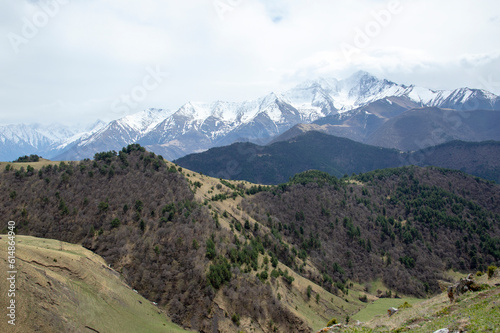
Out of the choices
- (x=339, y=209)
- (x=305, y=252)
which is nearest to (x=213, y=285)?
(x=305, y=252)

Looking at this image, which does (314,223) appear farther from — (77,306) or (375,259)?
(77,306)

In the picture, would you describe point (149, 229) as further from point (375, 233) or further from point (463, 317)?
point (375, 233)

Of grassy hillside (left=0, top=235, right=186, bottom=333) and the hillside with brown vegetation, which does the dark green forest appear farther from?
grassy hillside (left=0, top=235, right=186, bottom=333)

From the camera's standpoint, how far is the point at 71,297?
2514 inches

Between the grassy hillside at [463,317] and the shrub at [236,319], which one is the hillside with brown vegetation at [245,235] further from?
the grassy hillside at [463,317]

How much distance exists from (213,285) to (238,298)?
8.26 meters

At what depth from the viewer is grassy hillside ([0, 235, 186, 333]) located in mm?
54500

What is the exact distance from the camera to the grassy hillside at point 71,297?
54.5m

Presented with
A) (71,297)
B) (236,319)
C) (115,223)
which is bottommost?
(236,319)

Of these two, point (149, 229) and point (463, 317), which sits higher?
point (149, 229)

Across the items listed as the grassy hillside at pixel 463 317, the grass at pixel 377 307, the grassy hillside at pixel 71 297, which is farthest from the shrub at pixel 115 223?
the grass at pixel 377 307

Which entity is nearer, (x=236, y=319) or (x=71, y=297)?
(x=71, y=297)

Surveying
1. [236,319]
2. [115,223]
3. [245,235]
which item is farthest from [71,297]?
[245,235]

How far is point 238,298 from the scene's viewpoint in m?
86.2
